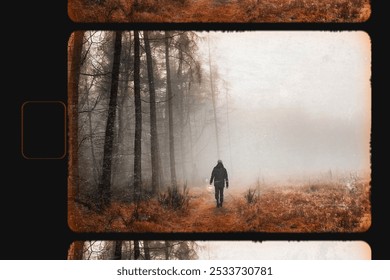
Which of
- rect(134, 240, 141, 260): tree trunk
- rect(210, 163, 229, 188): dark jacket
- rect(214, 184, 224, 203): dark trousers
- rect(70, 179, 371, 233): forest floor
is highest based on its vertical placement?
rect(210, 163, 229, 188): dark jacket

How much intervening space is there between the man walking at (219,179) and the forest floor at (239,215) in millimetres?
86

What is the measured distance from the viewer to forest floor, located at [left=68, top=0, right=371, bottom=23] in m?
6.59

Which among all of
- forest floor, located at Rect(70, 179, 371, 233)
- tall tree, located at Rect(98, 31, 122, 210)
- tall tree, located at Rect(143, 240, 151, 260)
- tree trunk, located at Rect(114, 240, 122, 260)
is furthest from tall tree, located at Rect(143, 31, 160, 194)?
tree trunk, located at Rect(114, 240, 122, 260)

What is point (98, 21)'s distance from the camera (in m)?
6.61

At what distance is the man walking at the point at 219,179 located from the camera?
651 cm

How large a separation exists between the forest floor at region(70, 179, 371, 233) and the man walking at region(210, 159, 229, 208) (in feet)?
0.28

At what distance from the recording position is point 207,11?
6.60 m

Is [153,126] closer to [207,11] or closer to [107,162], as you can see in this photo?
[107,162]

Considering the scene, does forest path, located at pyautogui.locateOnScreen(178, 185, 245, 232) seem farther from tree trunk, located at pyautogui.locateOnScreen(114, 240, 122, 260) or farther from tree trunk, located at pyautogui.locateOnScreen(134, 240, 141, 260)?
tree trunk, located at pyautogui.locateOnScreen(114, 240, 122, 260)

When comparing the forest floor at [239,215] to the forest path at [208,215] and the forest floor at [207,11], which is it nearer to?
the forest path at [208,215]

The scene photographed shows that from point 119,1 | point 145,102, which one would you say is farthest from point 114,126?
point 119,1

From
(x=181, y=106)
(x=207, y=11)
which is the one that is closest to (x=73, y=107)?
(x=181, y=106)

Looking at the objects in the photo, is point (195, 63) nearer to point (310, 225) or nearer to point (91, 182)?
point (91, 182)

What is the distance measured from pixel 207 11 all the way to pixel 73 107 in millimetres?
2752
